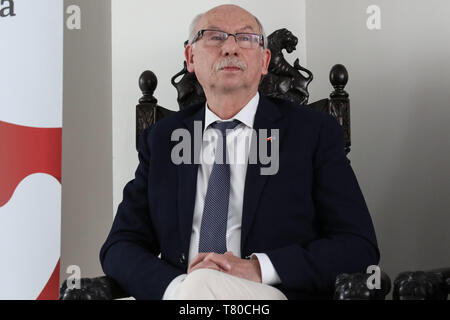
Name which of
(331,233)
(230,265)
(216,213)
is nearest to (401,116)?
(331,233)

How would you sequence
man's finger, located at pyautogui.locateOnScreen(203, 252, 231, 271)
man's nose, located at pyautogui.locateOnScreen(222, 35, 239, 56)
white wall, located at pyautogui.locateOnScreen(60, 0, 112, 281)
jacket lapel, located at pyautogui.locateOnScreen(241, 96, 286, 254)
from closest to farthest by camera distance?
man's finger, located at pyautogui.locateOnScreen(203, 252, 231, 271) → jacket lapel, located at pyautogui.locateOnScreen(241, 96, 286, 254) → man's nose, located at pyautogui.locateOnScreen(222, 35, 239, 56) → white wall, located at pyautogui.locateOnScreen(60, 0, 112, 281)

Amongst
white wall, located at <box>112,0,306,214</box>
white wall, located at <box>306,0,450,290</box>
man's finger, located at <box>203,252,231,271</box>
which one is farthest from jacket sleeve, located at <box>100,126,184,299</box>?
white wall, located at <box>306,0,450,290</box>

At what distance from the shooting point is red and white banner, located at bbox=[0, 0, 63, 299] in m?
1.89

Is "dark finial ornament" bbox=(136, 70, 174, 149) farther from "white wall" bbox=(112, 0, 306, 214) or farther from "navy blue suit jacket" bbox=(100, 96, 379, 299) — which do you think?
"white wall" bbox=(112, 0, 306, 214)

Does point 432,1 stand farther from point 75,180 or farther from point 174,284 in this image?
point 75,180

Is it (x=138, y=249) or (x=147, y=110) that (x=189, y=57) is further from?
(x=138, y=249)

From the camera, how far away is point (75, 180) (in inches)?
92.8

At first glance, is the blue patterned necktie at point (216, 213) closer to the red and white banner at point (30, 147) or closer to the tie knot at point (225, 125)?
the tie knot at point (225, 125)

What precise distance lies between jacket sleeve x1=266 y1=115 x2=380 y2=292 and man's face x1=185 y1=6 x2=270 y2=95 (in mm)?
272

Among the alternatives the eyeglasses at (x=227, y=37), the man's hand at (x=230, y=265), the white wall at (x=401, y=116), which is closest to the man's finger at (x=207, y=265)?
the man's hand at (x=230, y=265)

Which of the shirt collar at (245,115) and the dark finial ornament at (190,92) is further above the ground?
the dark finial ornament at (190,92)

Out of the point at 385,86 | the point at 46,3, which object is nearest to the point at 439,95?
the point at 385,86

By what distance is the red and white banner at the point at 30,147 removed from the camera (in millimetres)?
1889

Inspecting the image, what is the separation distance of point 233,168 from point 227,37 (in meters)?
0.40
